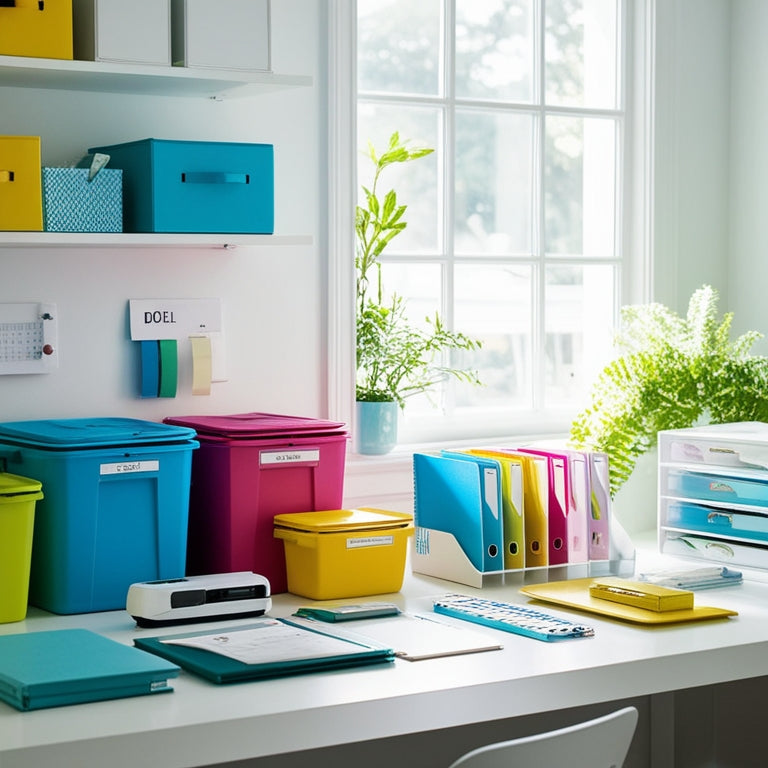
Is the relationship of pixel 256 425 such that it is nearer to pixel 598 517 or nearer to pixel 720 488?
pixel 598 517

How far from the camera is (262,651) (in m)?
1.82

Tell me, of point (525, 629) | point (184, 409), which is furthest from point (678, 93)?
point (525, 629)

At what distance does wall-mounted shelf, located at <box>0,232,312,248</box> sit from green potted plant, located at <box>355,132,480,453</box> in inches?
16.4

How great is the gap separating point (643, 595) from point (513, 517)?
14.5 inches

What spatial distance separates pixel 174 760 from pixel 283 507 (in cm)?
94

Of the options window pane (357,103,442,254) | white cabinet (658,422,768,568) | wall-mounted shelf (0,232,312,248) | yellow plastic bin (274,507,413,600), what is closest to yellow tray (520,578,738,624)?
yellow plastic bin (274,507,413,600)

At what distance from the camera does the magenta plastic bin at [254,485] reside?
239cm

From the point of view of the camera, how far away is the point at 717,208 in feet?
11.2

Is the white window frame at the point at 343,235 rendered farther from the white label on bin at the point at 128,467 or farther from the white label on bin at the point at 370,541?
the white label on bin at the point at 128,467

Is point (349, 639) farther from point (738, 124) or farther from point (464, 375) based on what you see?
point (738, 124)

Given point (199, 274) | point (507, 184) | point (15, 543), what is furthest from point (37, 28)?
point (507, 184)

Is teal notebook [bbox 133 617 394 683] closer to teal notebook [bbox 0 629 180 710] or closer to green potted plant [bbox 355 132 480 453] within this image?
teal notebook [bbox 0 629 180 710]

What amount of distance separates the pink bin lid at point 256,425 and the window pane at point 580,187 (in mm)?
A: 1062

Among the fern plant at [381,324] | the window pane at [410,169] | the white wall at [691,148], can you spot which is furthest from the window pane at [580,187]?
the fern plant at [381,324]
